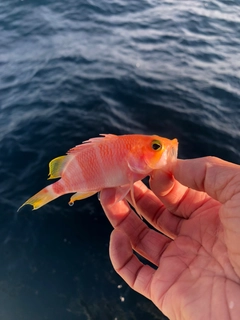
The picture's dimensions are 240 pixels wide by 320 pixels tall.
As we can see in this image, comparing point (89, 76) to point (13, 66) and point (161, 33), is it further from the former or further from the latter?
point (161, 33)

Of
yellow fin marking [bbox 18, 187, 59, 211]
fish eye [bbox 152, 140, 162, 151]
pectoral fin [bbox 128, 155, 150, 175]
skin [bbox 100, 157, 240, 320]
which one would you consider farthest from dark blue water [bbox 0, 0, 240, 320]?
fish eye [bbox 152, 140, 162, 151]

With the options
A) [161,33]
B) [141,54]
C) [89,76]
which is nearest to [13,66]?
[89,76]

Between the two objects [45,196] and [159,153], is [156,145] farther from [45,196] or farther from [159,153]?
[45,196]

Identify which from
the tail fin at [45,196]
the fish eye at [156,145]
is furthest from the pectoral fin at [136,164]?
the tail fin at [45,196]

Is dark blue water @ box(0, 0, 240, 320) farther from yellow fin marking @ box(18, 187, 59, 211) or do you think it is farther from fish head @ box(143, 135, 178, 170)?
fish head @ box(143, 135, 178, 170)

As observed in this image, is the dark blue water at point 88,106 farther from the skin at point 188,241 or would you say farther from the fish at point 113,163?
the fish at point 113,163

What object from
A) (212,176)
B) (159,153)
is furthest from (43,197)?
(212,176)
